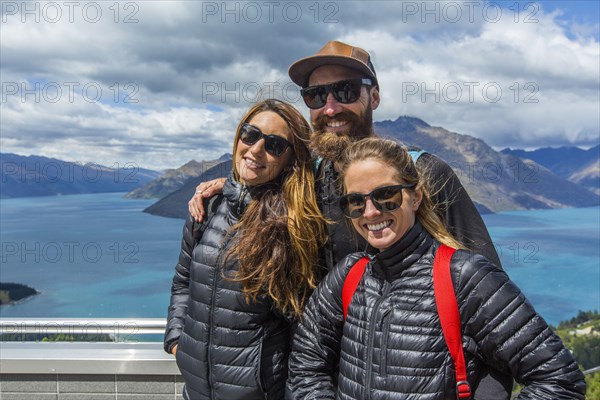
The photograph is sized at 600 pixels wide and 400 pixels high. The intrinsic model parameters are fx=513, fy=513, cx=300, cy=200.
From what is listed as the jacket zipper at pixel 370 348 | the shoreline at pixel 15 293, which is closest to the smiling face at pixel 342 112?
the jacket zipper at pixel 370 348

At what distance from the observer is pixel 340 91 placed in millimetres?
2225

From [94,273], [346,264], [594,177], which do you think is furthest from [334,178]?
[594,177]

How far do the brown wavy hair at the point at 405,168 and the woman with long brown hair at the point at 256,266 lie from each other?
384mm

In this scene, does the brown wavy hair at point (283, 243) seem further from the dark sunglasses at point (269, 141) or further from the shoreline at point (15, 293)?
the shoreline at point (15, 293)

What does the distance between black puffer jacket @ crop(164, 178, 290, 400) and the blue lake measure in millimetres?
57771

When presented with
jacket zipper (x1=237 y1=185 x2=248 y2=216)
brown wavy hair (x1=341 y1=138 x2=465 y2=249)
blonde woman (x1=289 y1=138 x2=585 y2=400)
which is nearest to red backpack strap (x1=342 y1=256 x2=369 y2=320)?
blonde woman (x1=289 y1=138 x2=585 y2=400)

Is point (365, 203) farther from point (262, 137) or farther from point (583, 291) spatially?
point (583, 291)

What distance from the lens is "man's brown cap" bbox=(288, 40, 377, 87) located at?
2.20 m

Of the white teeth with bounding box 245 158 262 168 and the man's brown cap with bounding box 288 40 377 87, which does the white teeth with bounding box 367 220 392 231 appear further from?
the man's brown cap with bounding box 288 40 377 87

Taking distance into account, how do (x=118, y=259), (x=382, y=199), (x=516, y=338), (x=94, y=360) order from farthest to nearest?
(x=118, y=259) < (x=94, y=360) < (x=382, y=199) < (x=516, y=338)

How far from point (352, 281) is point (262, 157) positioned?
67 centimetres

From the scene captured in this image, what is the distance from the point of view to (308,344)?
1.73 meters

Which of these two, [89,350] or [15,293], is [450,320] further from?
[15,293]

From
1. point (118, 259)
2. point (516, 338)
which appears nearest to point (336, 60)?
point (516, 338)
